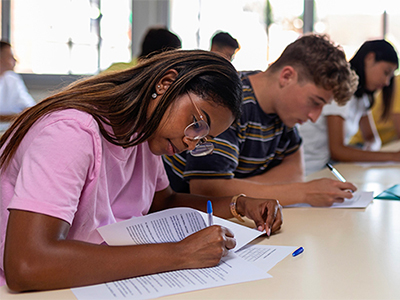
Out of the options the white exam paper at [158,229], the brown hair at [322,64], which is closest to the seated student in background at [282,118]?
the brown hair at [322,64]

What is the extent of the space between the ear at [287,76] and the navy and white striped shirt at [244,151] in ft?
0.40

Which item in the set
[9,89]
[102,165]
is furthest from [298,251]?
[9,89]

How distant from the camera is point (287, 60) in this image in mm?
1701

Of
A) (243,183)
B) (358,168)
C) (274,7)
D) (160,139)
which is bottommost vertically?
(358,168)

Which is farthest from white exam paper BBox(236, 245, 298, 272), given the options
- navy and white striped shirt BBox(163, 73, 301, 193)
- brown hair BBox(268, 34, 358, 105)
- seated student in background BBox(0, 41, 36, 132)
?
seated student in background BBox(0, 41, 36, 132)

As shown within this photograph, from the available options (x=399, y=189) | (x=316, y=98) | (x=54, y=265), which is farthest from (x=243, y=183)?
(x=54, y=265)

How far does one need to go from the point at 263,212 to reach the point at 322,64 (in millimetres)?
714

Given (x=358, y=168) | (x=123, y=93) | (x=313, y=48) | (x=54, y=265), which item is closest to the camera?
(x=54, y=265)

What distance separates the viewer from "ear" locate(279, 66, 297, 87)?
1662 millimetres

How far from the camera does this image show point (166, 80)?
3.09 feet

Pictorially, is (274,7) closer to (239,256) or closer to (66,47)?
(66,47)

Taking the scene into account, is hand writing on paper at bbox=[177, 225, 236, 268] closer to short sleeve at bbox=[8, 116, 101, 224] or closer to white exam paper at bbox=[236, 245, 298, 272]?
white exam paper at bbox=[236, 245, 298, 272]

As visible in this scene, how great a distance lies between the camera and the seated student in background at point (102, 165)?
→ 2.32 ft

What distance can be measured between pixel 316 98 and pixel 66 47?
4350 mm
